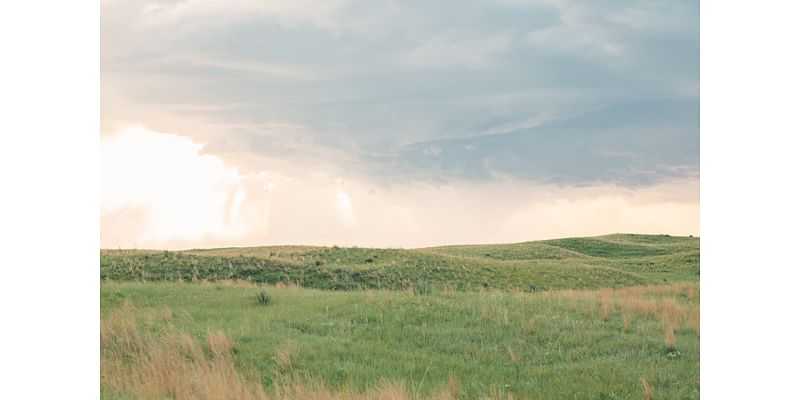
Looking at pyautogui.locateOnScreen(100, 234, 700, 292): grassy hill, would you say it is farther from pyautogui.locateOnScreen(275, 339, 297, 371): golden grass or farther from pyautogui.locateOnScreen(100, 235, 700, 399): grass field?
pyautogui.locateOnScreen(275, 339, 297, 371): golden grass

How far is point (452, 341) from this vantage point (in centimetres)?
1553

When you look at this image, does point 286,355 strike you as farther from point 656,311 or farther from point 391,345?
point 656,311

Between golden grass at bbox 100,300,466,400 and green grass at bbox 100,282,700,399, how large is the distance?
1.20 feet

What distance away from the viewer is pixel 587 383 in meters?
12.0

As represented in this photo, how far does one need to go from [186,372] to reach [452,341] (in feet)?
21.3

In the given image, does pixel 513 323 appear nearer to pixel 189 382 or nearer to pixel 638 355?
pixel 638 355

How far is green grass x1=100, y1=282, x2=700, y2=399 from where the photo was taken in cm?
1215

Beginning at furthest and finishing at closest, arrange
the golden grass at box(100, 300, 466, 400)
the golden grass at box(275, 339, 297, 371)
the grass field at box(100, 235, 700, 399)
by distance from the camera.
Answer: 1. the golden grass at box(275, 339, 297, 371)
2. the grass field at box(100, 235, 700, 399)
3. the golden grass at box(100, 300, 466, 400)
